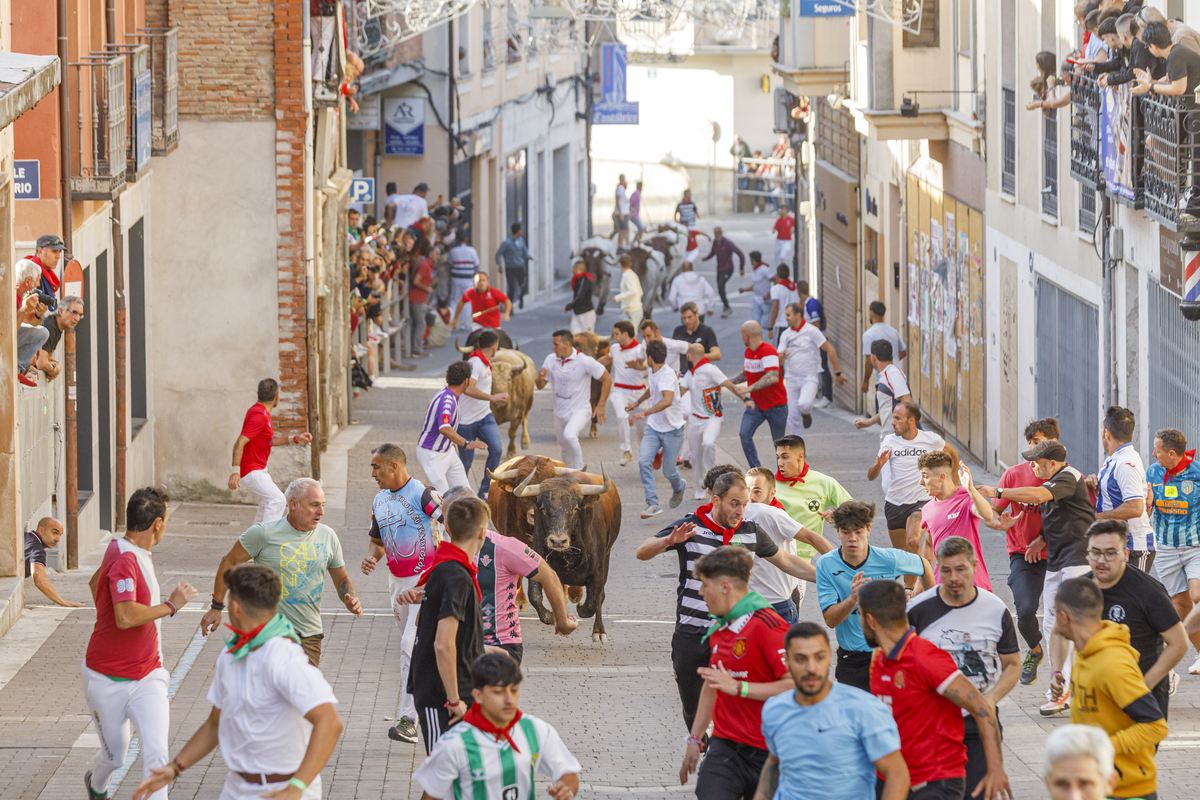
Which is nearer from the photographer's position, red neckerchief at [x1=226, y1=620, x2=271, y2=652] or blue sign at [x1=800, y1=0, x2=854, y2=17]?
red neckerchief at [x1=226, y1=620, x2=271, y2=652]

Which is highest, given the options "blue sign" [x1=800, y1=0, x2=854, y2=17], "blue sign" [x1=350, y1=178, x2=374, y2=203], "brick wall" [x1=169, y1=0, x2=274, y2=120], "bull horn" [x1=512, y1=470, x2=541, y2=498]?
"blue sign" [x1=800, y1=0, x2=854, y2=17]

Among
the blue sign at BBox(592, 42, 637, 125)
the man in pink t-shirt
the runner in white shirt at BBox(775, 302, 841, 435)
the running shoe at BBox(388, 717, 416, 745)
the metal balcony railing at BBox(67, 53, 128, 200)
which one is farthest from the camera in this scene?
the blue sign at BBox(592, 42, 637, 125)

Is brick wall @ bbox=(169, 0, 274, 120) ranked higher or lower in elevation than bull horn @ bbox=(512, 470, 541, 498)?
higher

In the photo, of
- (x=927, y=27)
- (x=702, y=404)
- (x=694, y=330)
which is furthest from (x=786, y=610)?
(x=927, y=27)

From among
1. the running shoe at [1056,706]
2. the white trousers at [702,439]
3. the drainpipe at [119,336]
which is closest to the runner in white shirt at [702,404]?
the white trousers at [702,439]

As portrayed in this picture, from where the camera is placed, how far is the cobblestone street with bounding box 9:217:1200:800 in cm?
931

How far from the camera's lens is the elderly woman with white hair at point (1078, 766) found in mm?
4969

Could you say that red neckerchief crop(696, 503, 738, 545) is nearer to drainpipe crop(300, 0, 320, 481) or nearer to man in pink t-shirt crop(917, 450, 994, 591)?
man in pink t-shirt crop(917, 450, 994, 591)

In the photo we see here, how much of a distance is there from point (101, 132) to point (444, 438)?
390cm

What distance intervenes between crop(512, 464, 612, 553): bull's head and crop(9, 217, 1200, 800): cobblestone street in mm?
859

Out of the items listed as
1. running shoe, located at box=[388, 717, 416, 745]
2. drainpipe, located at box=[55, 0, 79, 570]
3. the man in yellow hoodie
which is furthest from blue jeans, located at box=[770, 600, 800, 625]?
drainpipe, located at box=[55, 0, 79, 570]

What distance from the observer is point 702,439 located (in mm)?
18234

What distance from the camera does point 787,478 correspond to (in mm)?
11188

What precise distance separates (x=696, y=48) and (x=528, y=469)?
56229 millimetres
